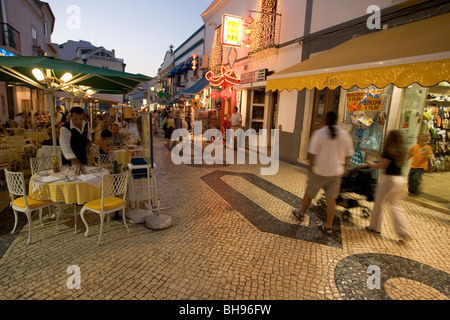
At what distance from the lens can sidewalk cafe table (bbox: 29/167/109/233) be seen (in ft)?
12.9

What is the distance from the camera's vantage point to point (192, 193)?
20.6ft

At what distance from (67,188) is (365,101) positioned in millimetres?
7263

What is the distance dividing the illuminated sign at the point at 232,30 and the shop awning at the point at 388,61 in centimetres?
737

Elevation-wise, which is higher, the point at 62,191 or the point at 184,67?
the point at 184,67

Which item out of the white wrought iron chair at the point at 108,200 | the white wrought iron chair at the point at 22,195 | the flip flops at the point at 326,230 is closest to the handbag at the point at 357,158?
the flip flops at the point at 326,230

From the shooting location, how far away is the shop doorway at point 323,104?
26.1 ft

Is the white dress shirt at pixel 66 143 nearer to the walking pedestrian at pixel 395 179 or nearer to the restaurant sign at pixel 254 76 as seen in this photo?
the walking pedestrian at pixel 395 179

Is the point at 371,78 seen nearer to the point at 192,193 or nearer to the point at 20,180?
the point at 192,193

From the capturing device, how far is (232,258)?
11.7ft

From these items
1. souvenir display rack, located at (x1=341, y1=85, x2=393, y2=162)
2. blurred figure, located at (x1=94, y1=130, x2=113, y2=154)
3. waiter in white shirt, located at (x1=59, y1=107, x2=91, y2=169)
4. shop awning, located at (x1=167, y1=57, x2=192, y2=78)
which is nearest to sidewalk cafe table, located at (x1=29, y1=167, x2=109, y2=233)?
waiter in white shirt, located at (x1=59, y1=107, x2=91, y2=169)

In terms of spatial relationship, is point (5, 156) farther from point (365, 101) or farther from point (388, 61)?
point (365, 101)

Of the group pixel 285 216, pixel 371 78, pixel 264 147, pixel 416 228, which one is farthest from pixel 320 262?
pixel 264 147

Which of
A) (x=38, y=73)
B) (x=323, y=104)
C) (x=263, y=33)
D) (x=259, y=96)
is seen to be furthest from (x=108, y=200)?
(x=259, y=96)
